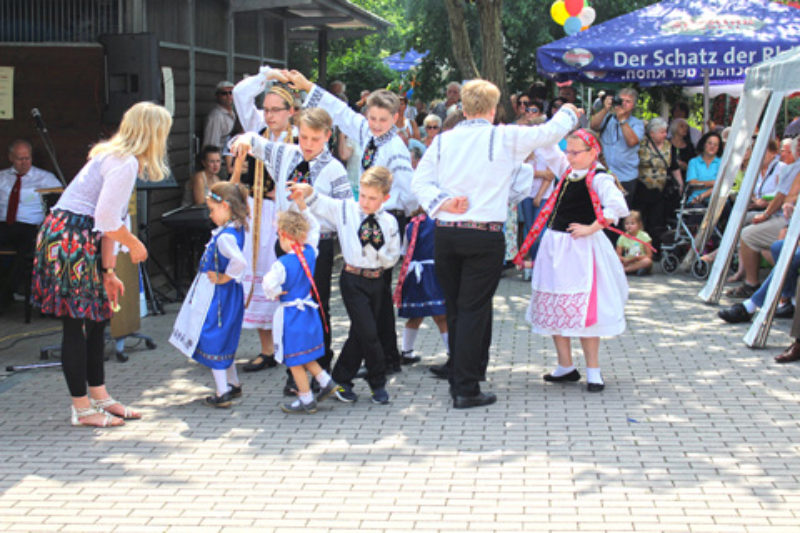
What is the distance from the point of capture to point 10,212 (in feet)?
31.7

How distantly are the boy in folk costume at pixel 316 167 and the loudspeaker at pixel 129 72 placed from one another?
8.40 feet

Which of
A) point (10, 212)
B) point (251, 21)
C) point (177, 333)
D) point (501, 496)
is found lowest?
point (501, 496)

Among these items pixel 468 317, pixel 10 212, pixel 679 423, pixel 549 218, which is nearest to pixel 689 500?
pixel 679 423

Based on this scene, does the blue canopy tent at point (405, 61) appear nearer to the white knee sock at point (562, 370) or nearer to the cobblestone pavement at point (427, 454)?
the cobblestone pavement at point (427, 454)

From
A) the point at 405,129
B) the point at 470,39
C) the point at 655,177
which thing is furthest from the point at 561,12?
the point at 470,39

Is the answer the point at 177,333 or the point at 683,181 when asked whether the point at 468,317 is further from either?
the point at 683,181

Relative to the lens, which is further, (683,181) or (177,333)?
(683,181)

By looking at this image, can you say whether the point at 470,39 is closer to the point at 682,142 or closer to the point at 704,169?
the point at 682,142

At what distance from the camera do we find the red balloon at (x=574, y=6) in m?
16.0

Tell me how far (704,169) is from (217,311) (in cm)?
801

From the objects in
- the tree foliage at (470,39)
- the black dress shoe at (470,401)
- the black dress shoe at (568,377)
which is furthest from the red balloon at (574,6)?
the black dress shoe at (470,401)

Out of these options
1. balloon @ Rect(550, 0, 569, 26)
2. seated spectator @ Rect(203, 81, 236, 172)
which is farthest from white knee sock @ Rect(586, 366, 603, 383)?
balloon @ Rect(550, 0, 569, 26)

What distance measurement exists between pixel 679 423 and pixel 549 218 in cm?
166

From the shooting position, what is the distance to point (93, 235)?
19.3 ft
